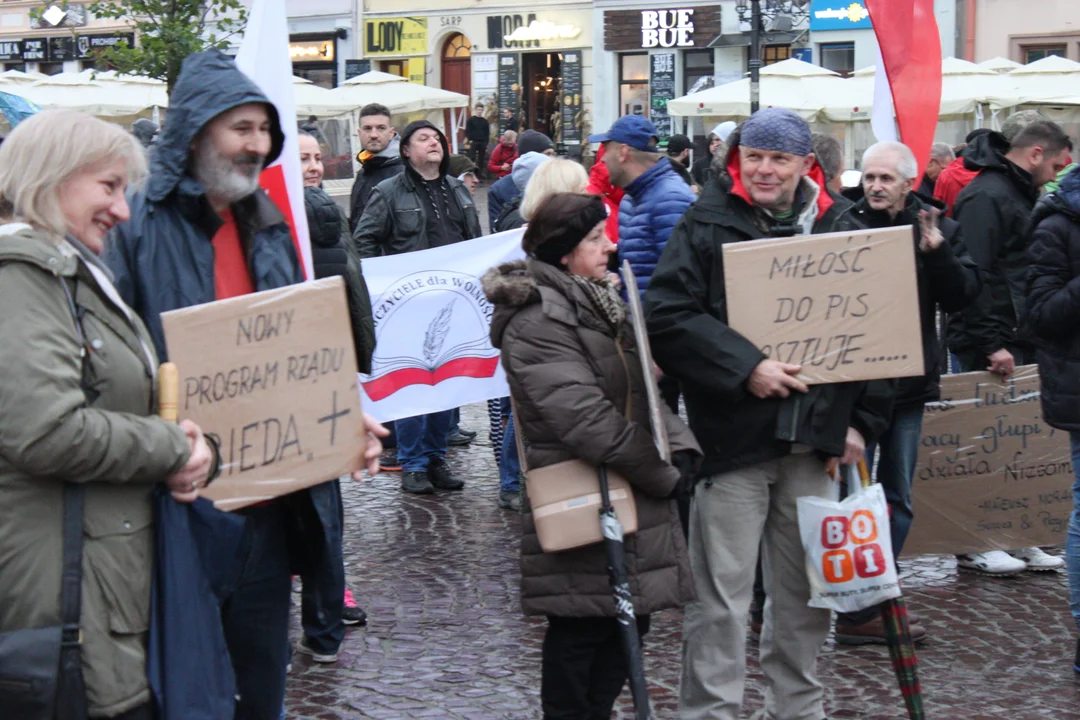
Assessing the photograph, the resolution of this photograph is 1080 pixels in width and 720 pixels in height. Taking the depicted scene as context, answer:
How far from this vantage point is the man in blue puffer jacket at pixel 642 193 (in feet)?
17.9

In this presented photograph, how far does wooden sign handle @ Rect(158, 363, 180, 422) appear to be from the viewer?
2.76 metres

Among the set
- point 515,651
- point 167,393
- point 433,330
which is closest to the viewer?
point 167,393

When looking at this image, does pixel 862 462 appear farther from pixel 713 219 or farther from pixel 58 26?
pixel 58 26

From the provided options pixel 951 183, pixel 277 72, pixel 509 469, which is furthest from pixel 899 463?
pixel 951 183

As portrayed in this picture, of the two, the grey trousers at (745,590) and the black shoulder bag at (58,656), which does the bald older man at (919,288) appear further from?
the black shoulder bag at (58,656)

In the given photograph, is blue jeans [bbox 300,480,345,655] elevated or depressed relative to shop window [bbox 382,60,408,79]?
depressed

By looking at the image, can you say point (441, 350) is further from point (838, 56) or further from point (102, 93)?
point (838, 56)

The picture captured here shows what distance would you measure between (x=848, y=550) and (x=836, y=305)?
0.71 metres

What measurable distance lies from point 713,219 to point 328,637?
83.7 inches

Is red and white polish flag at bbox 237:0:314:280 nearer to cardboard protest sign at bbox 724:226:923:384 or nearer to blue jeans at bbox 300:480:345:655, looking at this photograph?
blue jeans at bbox 300:480:345:655

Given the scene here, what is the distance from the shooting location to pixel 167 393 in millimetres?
2758

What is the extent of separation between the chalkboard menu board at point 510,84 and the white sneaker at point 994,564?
27.9 meters

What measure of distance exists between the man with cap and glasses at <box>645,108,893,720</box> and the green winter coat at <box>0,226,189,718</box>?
5.52 ft

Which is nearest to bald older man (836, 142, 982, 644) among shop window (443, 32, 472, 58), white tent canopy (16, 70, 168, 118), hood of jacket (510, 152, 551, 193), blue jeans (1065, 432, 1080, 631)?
blue jeans (1065, 432, 1080, 631)
